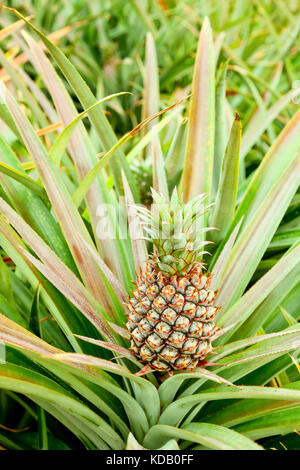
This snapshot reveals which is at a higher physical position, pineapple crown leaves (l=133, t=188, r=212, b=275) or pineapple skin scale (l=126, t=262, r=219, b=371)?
pineapple crown leaves (l=133, t=188, r=212, b=275)

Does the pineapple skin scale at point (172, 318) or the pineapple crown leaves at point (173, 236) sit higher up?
the pineapple crown leaves at point (173, 236)

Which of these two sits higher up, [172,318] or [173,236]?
[173,236]

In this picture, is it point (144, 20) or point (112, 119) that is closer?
point (112, 119)
